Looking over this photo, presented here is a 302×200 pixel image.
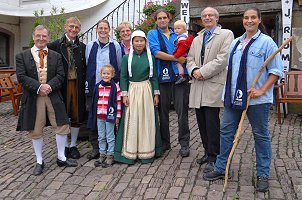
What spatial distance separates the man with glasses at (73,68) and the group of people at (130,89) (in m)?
0.01

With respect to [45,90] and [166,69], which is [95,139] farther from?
[166,69]

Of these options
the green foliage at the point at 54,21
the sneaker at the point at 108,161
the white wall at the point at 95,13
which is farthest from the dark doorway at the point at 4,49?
the sneaker at the point at 108,161

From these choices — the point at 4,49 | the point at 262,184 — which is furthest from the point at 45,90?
the point at 4,49

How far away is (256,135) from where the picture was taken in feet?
12.1

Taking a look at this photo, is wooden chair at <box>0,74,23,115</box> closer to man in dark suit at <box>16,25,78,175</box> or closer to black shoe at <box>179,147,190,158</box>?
man in dark suit at <box>16,25,78,175</box>

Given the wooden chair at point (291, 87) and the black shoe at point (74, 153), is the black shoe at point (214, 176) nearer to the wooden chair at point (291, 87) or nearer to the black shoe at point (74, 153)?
the black shoe at point (74, 153)

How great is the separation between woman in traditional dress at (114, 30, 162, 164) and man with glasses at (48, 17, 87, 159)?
0.66 meters

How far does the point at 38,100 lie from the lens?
14.7 feet

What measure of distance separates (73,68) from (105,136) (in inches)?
40.0

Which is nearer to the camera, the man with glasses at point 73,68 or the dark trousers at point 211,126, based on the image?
the dark trousers at point 211,126

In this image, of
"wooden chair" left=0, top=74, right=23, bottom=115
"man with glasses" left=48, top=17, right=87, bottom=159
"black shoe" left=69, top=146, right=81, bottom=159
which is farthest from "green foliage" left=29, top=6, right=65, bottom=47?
"black shoe" left=69, top=146, right=81, bottom=159

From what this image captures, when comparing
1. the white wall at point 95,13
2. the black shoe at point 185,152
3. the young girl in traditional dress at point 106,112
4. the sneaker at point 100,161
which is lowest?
the sneaker at point 100,161

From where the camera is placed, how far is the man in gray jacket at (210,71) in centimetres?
408

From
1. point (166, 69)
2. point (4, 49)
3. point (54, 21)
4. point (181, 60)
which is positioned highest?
point (54, 21)
